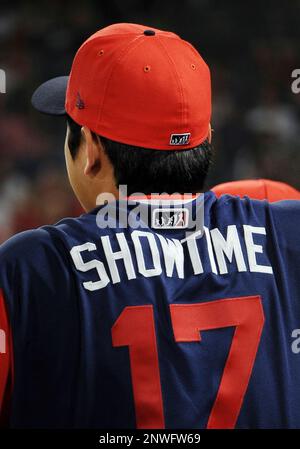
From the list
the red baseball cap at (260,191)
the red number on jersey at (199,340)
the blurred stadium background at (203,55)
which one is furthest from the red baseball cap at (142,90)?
the blurred stadium background at (203,55)

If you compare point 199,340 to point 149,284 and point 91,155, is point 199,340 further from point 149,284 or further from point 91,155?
point 91,155

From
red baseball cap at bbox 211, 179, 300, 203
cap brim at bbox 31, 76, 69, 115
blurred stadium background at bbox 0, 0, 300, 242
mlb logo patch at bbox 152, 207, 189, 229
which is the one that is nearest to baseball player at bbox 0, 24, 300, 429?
mlb logo patch at bbox 152, 207, 189, 229

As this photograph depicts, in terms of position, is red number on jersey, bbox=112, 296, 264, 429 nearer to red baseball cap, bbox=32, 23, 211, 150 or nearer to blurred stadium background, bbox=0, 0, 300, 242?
red baseball cap, bbox=32, 23, 211, 150

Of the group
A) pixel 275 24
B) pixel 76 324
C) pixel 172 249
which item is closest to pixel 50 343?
pixel 76 324

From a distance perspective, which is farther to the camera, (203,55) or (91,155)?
(203,55)

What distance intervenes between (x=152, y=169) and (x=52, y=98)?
316 mm

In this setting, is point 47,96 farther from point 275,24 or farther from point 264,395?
point 275,24

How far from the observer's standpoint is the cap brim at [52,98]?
4.32 ft

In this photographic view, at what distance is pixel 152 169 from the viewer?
1124 millimetres

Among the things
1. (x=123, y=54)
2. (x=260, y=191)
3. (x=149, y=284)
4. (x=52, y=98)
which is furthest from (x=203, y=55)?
(x=149, y=284)

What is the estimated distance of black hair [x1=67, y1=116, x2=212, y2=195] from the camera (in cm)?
112

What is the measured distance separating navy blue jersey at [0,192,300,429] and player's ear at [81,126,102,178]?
0.30 ft

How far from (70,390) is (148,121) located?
41cm
